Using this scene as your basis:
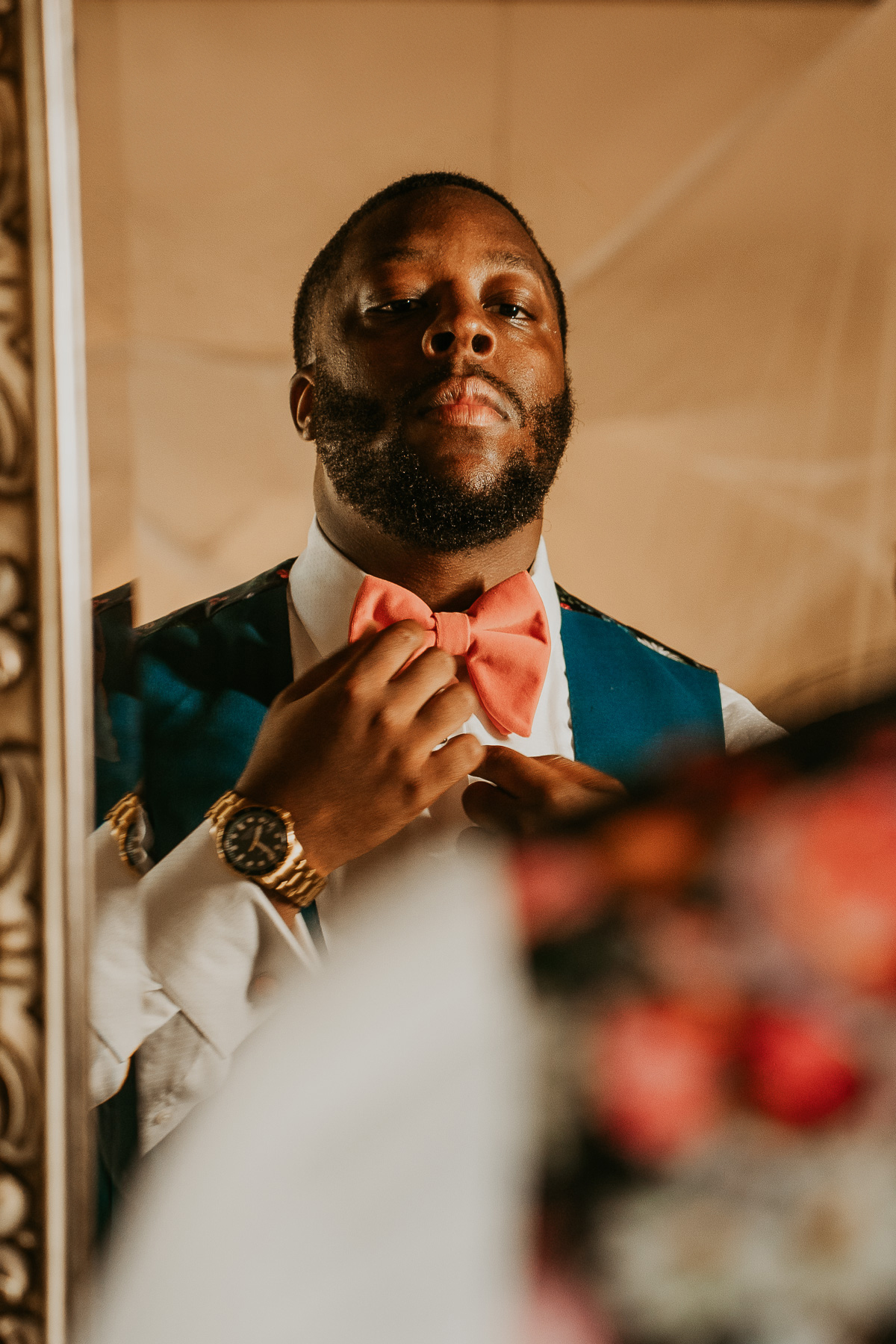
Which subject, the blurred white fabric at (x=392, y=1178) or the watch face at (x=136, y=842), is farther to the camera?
the watch face at (x=136, y=842)

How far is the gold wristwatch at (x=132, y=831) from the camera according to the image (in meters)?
0.55

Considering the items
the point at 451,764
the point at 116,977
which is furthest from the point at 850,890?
the point at 116,977

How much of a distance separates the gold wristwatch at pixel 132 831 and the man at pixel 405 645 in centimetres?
Result: 3

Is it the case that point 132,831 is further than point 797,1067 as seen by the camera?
Yes

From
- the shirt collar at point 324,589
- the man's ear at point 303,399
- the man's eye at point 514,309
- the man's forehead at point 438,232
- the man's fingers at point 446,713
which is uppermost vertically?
the man's forehead at point 438,232

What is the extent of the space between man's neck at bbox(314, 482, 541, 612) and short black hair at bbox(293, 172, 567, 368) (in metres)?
0.09

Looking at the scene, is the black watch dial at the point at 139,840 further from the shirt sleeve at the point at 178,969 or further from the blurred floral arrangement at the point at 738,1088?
the blurred floral arrangement at the point at 738,1088

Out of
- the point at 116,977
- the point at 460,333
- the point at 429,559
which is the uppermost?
the point at 460,333

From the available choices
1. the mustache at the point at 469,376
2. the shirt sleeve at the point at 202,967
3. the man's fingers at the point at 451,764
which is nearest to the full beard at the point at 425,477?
the mustache at the point at 469,376

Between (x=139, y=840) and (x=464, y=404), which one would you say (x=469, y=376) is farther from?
(x=139, y=840)

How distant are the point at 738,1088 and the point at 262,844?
11.0 inches

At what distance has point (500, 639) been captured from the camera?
512mm

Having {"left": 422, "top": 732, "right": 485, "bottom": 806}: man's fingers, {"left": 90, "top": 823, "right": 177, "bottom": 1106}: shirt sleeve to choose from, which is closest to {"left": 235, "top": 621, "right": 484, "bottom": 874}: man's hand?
{"left": 422, "top": 732, "right": 485, "bottom": 806}: man's fingers

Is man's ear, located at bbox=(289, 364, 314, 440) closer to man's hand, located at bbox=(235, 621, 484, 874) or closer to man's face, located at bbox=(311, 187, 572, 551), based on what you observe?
man's face, located at bbox=(311, 187, 572, 551)
